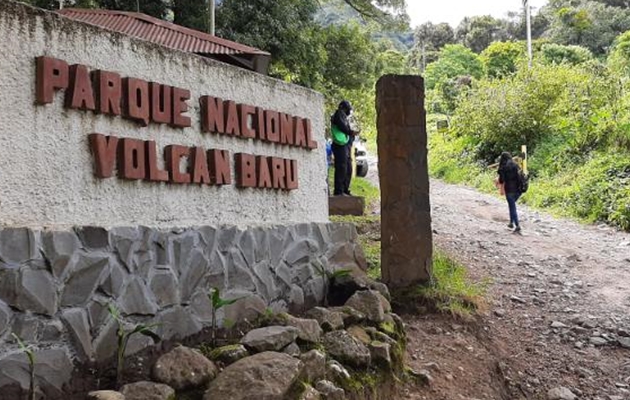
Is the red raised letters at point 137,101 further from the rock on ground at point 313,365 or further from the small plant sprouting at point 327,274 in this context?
the small plant sprouting at point 327,274

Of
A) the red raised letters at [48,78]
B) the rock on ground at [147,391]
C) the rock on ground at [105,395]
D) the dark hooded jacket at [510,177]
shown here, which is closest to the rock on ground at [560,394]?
the rock on ground at [147,391]

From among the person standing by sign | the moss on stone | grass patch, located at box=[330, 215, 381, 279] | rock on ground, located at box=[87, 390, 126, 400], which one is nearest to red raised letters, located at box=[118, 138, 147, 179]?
rock on ground, located at box=[87, 390, 126, 400]

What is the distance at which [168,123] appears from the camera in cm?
407

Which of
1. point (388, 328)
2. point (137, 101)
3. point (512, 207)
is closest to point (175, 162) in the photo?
point (137, 101)

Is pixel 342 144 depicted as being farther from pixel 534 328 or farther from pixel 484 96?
pixel 484 96

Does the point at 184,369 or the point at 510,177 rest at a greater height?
the point at 510,177

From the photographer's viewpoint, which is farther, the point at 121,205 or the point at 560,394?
the point at 560,394

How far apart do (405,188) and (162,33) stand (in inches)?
115

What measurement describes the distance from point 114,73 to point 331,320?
233cm

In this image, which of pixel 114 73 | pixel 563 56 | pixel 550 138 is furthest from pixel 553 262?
pixel 563 56

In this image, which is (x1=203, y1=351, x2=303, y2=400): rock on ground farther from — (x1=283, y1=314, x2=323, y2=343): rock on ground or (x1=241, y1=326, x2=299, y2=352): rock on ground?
(x1=283, y1=314, x2=323, y2=343): rock on ground

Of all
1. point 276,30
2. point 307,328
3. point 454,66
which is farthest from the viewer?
point 454,66

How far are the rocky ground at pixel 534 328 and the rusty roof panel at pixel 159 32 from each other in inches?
127

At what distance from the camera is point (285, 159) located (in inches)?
203
